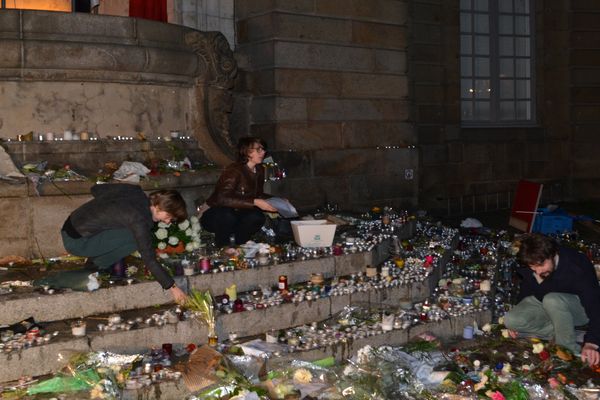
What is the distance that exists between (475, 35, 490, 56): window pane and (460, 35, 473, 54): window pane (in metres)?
0.15

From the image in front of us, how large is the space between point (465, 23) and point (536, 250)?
963 centimetres

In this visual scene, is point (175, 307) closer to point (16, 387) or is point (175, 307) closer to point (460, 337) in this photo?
point (16, 387)

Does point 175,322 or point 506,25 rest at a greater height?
point 506,25

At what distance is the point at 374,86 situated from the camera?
38.2ft

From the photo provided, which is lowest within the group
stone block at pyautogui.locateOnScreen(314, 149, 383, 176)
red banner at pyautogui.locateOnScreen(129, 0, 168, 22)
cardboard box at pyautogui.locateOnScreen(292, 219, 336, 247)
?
cardboard box at pyautogui.locateOnScreen(292, 219, 336, 247)

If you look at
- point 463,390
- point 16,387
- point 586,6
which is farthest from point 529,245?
point 586,6

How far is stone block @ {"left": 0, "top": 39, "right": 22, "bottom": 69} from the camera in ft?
24.8

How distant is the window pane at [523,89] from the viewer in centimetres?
1528

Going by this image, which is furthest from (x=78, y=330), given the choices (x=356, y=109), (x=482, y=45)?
(x=482, y=45)

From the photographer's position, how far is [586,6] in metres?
15.0

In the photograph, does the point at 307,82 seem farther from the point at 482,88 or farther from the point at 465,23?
the point at 482,88

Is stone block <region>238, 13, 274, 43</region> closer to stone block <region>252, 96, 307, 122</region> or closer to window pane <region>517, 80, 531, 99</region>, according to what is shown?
stone block <region>252, 96, 307, 122</region>

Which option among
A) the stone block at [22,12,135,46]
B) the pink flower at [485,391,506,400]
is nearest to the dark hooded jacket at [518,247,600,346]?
the pink flower at [485,391,506,400]

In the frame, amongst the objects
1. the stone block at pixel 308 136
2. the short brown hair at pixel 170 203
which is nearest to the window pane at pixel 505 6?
the stone block at pixel 308 136
